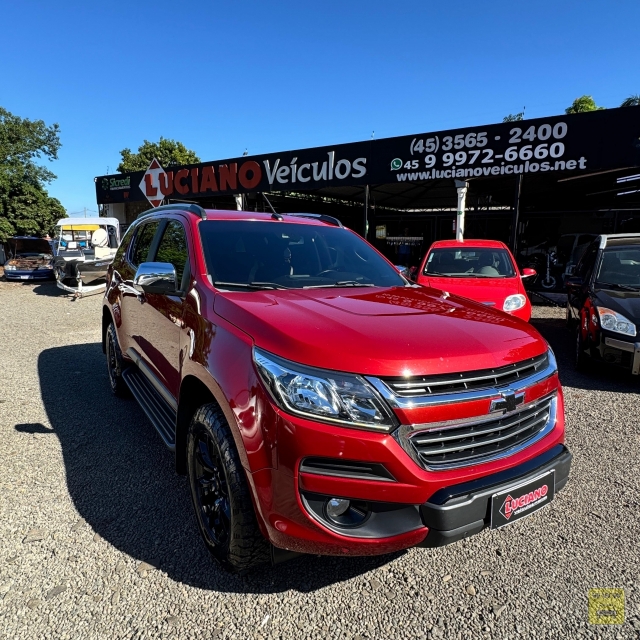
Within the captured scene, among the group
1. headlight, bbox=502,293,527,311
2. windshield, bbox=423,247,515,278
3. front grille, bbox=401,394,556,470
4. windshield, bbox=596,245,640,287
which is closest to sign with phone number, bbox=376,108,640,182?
windshield, bbox=423,247,515,278

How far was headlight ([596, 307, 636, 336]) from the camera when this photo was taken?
16.2 ft

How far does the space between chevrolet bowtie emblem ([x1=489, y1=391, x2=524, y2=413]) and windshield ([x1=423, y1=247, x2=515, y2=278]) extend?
19.1 ft

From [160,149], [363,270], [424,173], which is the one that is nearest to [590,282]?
[363,270]

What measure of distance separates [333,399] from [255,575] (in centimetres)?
116

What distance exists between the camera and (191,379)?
8.33 feet

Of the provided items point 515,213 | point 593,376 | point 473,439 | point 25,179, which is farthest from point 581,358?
point 25,179

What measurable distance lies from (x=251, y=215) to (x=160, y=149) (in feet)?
142

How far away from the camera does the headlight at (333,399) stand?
5.90 feet

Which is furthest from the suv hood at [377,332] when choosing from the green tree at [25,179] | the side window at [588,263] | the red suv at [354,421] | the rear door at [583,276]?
the green tree at [25,179]

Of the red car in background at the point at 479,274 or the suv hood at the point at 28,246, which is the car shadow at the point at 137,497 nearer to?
the red car in background at the point at 479,274

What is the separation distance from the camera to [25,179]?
1040 inches

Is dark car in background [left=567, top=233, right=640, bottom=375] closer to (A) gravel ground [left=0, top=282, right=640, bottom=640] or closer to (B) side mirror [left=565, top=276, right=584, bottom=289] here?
(B) side mirror [left=565, top=276, right=584, bottom=289]

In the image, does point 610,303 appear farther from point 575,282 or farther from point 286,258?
point 286,258

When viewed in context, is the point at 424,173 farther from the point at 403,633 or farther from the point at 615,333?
the point at 403,633
